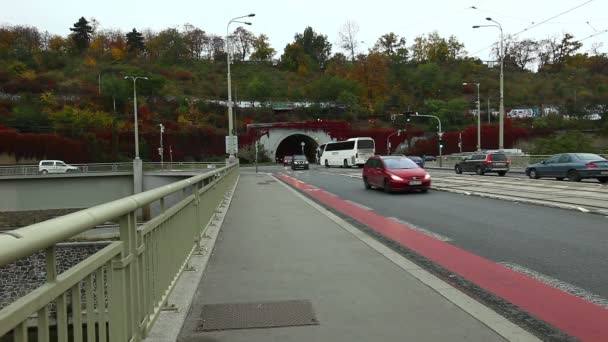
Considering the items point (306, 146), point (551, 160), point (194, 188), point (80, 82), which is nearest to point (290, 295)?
point (194, 188)

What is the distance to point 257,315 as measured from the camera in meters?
4.80

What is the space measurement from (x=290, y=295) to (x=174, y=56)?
13722cm

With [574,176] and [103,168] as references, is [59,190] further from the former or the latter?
[574,176]

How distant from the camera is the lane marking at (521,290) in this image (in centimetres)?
439

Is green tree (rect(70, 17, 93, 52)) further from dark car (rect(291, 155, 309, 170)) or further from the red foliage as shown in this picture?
dark car (rect(291, 155, 309, 170))

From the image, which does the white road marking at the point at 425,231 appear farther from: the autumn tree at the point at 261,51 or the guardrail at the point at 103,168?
the autumn tree at the point at 261,51

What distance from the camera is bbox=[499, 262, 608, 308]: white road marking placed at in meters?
5.12

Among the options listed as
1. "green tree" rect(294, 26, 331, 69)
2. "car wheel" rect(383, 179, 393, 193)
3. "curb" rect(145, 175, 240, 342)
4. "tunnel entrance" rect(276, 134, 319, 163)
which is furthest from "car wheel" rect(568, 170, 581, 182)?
"green tree" rect(294, 26, 331, 69)

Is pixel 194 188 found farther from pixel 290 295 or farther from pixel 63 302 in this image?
pixel 63 302

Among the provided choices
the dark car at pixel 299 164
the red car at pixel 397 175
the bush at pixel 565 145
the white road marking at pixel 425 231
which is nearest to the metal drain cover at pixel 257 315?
the white road marking at pixel 425 231

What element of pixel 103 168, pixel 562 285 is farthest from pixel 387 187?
pixel 103 168

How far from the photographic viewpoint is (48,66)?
116m

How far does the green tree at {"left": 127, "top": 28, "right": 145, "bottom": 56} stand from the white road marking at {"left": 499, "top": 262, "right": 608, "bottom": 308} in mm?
138735

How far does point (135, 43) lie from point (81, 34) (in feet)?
43.3
